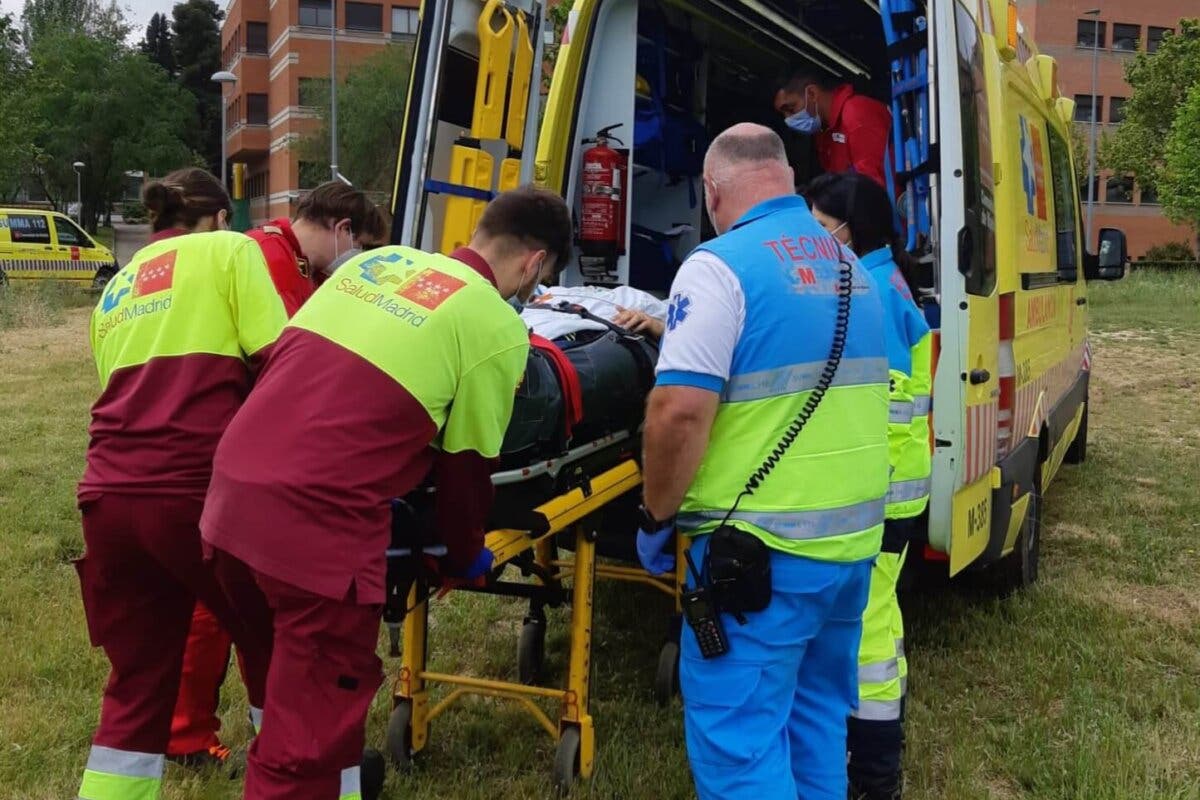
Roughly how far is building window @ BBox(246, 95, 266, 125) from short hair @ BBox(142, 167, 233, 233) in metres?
53.4

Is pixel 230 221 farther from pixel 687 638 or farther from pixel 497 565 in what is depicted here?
pixel 687 638

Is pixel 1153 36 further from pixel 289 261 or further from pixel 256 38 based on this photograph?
pixel 289 261

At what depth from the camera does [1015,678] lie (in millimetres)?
4090

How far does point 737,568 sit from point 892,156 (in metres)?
2.79

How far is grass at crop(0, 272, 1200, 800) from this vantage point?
3.33 meters

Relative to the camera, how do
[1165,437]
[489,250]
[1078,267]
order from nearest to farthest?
[489,250], [1078,267], [1165,437]

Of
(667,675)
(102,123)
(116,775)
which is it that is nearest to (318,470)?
(116,775)

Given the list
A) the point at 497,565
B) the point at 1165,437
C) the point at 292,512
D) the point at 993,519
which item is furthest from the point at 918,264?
the point at 1165,437

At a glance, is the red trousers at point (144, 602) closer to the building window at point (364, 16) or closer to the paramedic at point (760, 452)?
the paramedic at point (760, 452)

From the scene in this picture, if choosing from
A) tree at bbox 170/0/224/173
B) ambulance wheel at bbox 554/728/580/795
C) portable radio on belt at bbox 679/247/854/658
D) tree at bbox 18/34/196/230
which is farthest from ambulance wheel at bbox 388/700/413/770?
tree at bbox 170/0/224/173

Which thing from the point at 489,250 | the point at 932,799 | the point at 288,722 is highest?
the point at 489,250

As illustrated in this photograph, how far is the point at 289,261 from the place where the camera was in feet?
9.82

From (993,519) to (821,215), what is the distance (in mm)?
1449

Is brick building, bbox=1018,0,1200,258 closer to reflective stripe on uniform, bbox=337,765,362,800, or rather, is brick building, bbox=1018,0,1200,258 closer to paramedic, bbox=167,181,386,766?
paramedic, bbox=167,181,386,766
